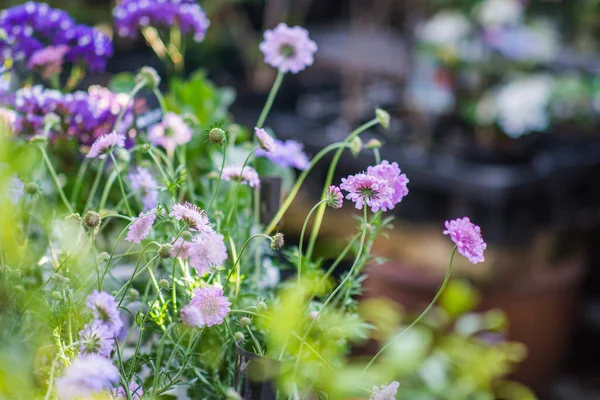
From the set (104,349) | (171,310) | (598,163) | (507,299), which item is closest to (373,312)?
(507,299)

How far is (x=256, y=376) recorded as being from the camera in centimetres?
50

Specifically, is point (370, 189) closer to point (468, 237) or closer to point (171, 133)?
point (468, 237)

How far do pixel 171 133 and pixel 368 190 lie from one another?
0.30 metres

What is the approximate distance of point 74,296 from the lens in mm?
581

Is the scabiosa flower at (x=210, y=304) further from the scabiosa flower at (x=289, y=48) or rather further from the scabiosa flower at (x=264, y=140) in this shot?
the scabiosa flower at (x=289, y=48)

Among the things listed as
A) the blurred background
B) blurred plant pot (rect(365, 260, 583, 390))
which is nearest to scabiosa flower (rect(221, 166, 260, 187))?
the blurred background

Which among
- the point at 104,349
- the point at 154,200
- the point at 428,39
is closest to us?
the point at 104,349

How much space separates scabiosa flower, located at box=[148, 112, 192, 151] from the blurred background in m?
1.19

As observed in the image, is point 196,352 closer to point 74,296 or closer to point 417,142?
point 74,296

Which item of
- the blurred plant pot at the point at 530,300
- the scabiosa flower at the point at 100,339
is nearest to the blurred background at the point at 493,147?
the blurred plant pot at the point at 530,300

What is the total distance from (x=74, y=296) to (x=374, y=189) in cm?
25

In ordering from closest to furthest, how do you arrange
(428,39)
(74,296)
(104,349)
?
(104,349) → (74,296) → (428,39)

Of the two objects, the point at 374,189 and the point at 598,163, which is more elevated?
the point at 598,163

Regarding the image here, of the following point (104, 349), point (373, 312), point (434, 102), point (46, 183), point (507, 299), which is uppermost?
point (434, 102)
